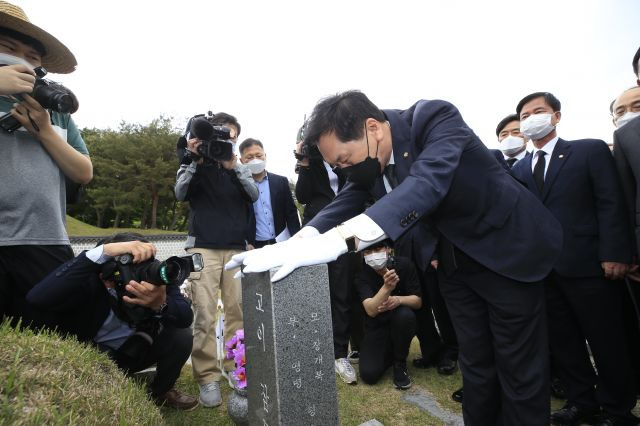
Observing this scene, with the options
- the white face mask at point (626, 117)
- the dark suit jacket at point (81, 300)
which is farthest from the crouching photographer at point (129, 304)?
the white face mask at point (626, 117)

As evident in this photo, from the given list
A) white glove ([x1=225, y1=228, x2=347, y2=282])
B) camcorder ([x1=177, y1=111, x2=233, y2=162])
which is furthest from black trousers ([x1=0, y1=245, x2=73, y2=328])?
white glove ([x1=225, y1=228, x2=347, y2=282])

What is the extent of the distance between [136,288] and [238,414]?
3.36 feet

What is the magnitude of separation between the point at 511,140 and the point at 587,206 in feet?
6.90

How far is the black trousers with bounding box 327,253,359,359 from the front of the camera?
3732 millimetres

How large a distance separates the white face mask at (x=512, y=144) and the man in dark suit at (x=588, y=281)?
174 cm

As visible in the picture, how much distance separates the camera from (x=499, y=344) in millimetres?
1959

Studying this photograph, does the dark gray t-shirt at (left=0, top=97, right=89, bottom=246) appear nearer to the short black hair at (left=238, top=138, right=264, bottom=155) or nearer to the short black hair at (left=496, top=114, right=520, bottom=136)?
the short black hair at (left=238, top=138, right=264, bottom=155)

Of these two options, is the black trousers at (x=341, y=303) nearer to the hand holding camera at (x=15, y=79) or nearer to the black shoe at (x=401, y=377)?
the black shoe at (x=401, y=377)

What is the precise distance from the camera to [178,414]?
2803 millimetres

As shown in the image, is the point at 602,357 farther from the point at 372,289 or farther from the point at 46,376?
the point at 46,376

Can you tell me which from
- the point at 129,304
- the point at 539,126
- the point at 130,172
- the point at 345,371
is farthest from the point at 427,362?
the point at 130,172

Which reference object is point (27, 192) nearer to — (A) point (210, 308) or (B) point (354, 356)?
(A) point (210, 308)

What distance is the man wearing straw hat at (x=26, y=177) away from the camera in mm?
2080

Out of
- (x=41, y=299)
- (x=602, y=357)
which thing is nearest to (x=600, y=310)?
(x=602, y=357)
